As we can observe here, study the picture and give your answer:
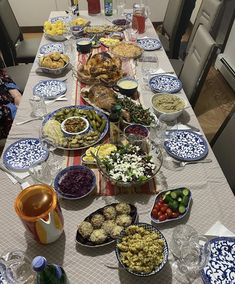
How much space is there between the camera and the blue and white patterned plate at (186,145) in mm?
1260

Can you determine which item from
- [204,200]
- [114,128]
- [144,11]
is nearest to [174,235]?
[204,200]

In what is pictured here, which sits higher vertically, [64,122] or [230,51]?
[64,122]

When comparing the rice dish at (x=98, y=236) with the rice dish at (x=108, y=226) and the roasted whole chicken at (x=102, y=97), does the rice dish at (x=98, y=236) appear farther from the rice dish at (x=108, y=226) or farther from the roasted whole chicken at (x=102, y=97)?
the roasted whole chicken at (x=102, y=97)

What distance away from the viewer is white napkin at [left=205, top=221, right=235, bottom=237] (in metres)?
0.97

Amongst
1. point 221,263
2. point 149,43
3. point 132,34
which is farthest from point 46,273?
point 132,34

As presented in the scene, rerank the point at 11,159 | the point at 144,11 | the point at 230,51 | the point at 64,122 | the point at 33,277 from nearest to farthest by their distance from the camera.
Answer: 1. the point at 33,277
2. the point at 11,159
3. the point at 64,122
4. the point at 144,11
5. the point at 230,51

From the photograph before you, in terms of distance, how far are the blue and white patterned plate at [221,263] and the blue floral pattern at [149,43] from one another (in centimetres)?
168

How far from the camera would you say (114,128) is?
1.27 m

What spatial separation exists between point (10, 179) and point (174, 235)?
2.29 ft

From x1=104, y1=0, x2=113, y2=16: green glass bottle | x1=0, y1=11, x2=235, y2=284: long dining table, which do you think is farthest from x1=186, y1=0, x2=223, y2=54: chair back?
x1=0, y1=11, x2=235, y2=284: long dining table

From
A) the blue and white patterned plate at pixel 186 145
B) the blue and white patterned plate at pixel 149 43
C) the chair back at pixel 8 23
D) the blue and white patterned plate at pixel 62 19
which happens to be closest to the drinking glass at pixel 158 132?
the blue and white patterned plate at pixel 186 145

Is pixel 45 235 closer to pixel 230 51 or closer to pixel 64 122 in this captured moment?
pixel 64 122

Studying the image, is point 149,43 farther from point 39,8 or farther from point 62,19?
point 39,8

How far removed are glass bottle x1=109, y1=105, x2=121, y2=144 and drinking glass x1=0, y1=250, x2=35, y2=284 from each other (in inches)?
24.4
